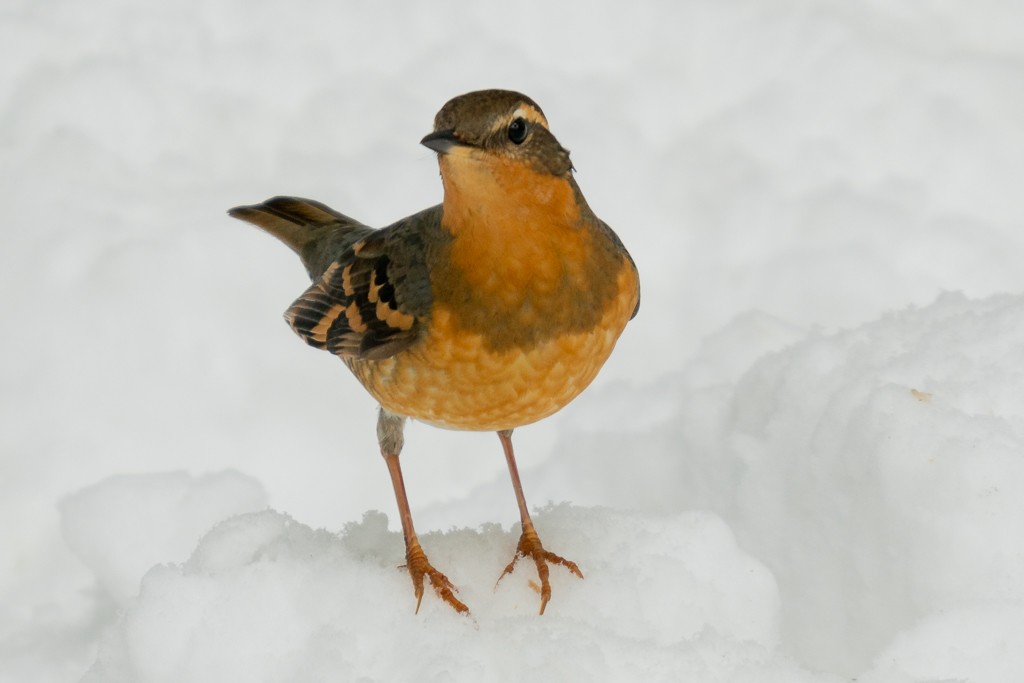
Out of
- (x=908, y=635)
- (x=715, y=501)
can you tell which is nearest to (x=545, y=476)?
(x=715, y=501)

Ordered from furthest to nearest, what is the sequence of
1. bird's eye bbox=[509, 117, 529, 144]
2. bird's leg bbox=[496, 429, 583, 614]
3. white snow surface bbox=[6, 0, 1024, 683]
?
bird's leg bbox=[496, 429, 583, 614]
white snow surface bbox=[6, 0, 1024, 683]
bird's eye bbox=[509, 117, 529, 144]

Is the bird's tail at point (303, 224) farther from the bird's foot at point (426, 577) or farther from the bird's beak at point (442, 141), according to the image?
the bird's beak at point (442, 141)

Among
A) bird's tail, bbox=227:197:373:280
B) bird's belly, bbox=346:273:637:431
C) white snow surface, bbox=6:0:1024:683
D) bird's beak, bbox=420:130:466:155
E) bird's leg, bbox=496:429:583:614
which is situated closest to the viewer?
bird's beak, bbox=420:130:466:155

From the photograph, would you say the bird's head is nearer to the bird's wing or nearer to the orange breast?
the orange breast

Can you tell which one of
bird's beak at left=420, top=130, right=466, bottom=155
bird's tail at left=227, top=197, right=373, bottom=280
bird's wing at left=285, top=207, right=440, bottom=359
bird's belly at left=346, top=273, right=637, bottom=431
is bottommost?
bird's belly at left=346, top=273, right=637, bottom=431

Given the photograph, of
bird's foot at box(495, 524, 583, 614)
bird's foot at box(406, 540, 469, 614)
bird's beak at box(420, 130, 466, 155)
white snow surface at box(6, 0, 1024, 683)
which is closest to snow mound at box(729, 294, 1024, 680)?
white snow surface at box(6, 0, 1024, 683)

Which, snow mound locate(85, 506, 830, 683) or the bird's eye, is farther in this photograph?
snow mound locate(85, 506, 830, 683)

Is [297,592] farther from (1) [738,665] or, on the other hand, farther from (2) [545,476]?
(2) [545,476]
